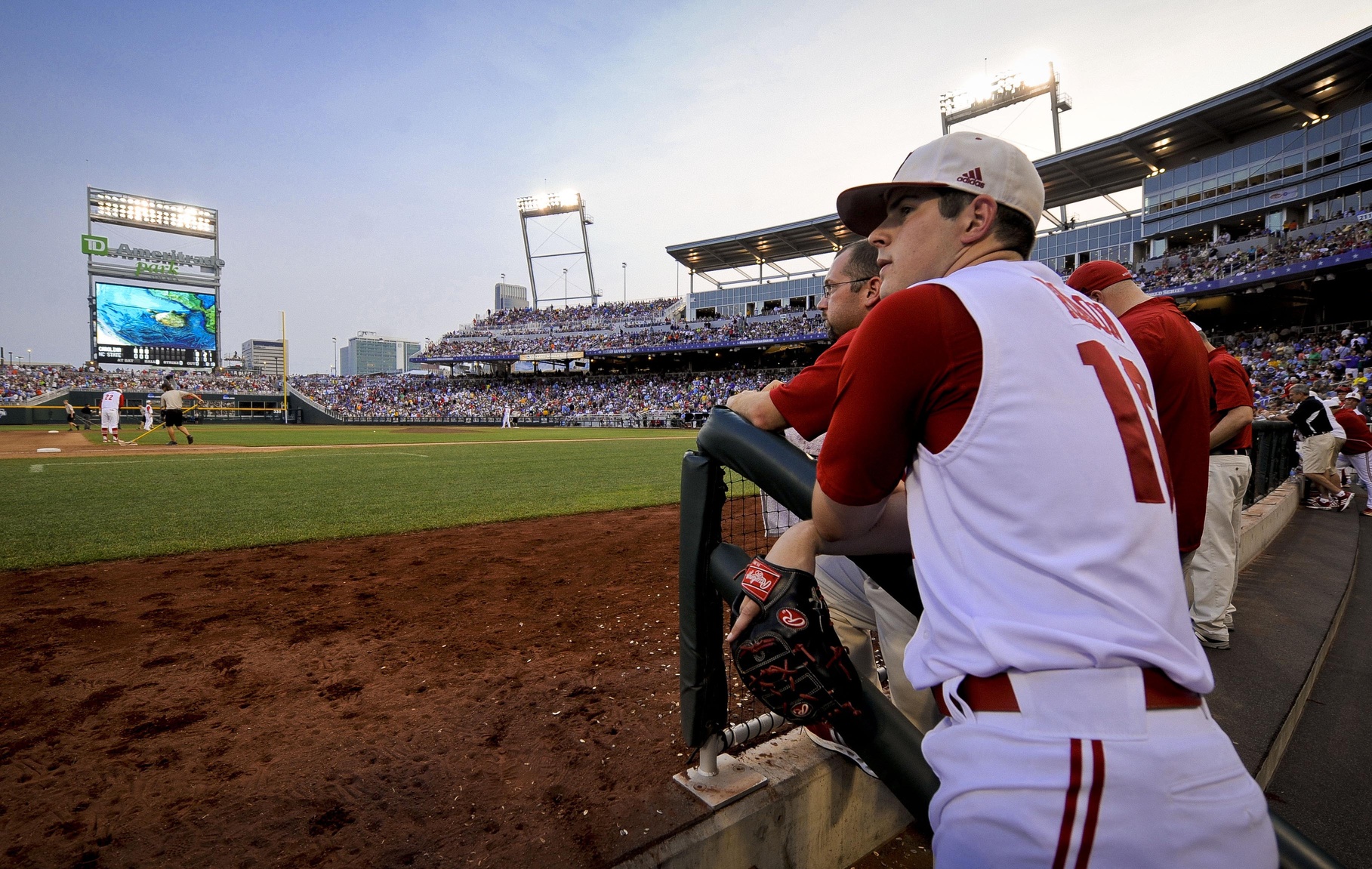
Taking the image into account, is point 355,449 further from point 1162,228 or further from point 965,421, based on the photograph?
point 1162,228

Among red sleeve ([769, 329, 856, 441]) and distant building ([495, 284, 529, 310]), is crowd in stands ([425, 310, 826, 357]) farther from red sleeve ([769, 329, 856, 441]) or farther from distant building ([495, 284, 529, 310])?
distant building ([495, 284, 529, 310])

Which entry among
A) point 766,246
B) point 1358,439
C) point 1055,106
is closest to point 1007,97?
point 1055,106

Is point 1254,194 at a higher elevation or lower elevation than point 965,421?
higher

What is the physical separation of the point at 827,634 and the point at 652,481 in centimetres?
948

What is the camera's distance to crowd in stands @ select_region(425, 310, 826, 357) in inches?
1896

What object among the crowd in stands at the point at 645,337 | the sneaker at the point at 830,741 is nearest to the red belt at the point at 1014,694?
the sneaker at the point at 830,741

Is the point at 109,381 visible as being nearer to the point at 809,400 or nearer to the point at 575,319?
the point at 575,319

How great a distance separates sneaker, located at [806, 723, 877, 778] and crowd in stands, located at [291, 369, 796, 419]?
41288mm

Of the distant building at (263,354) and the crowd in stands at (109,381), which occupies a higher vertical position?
the distant building at (263,354)

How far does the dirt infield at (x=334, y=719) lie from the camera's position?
71.7 inches

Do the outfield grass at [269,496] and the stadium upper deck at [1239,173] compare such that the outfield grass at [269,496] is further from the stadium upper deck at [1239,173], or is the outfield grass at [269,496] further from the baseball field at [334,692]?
the stadium upper deck at [1239,173]

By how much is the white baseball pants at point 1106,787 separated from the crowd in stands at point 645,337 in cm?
4414

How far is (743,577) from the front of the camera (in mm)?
1285

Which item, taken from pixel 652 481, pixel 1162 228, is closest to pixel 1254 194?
pixel 1162 228
